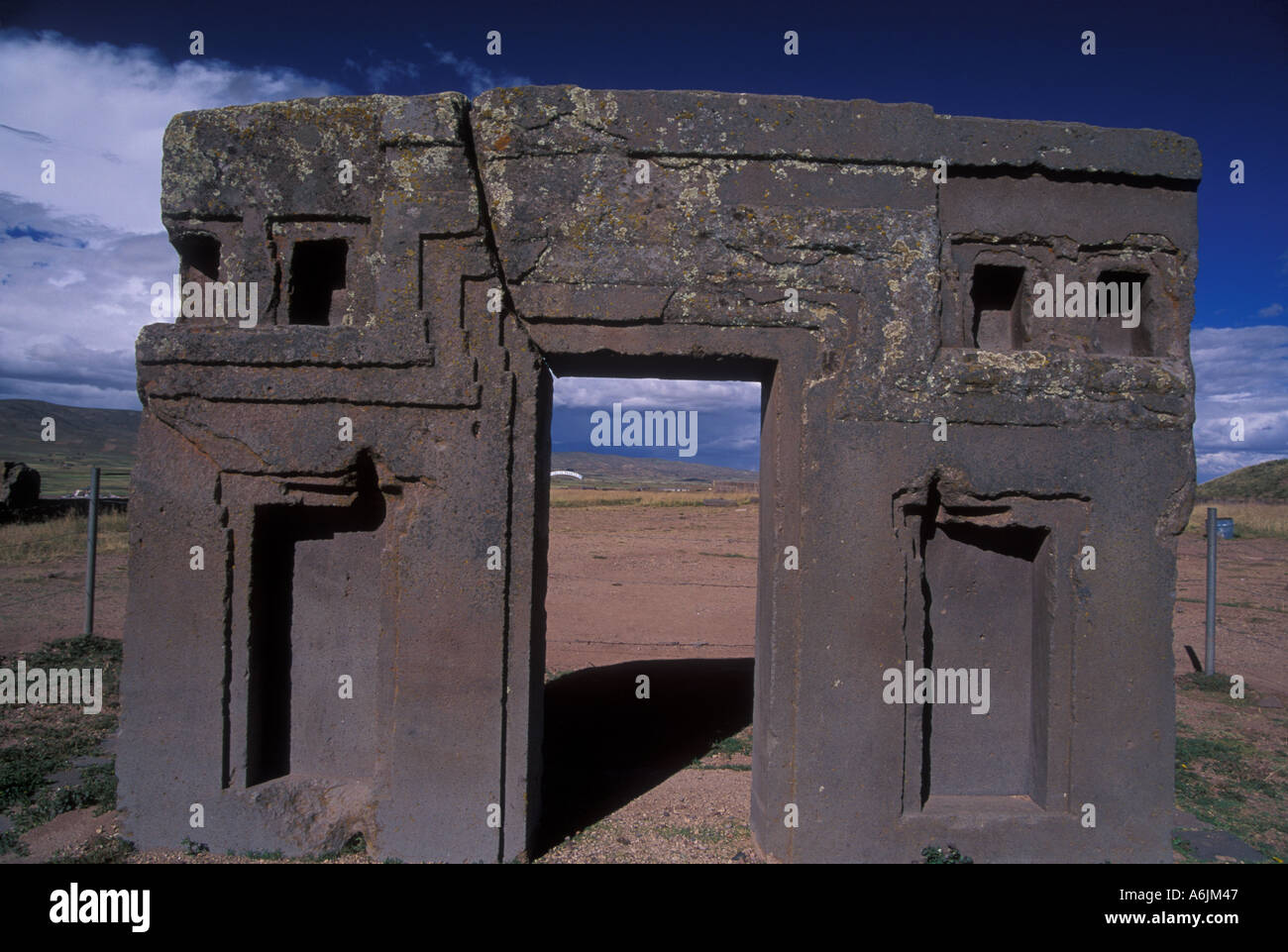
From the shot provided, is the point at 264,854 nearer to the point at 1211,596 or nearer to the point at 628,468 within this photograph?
the point at 1211,596

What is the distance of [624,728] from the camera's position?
20.5ft

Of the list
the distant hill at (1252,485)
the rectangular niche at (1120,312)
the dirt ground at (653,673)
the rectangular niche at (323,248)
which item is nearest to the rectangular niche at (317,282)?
the rectangular niche at (323,248)

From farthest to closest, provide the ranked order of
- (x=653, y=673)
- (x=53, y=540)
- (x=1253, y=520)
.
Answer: (x=1253, y=520) < (x=53, y=540) < (x=653, y=673)

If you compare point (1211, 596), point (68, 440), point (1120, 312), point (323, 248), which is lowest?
point (1211, 596)

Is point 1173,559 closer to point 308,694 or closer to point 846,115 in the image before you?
point 846,115

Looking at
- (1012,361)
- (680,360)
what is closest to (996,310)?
(1012,361)

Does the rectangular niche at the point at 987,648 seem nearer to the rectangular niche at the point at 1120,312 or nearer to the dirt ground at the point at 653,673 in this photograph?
the rectangular niche at the point at 1120,312

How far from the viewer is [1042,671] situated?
4.02 metres

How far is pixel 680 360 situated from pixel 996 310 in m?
1.95

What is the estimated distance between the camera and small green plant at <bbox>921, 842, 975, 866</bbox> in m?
3.81

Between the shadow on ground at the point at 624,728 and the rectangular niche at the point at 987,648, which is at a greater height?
the rectangular niche at the point at 987,648

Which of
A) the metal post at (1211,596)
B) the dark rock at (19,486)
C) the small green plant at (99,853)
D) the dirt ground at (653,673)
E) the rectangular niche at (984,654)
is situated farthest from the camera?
the dark rock at (19,486)

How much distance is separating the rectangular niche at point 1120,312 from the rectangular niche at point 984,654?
1.21 metres

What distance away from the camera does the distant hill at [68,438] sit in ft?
210
